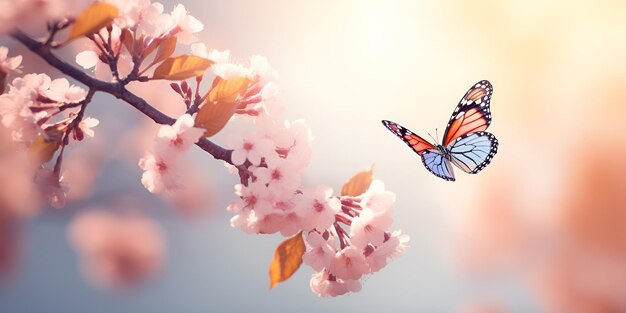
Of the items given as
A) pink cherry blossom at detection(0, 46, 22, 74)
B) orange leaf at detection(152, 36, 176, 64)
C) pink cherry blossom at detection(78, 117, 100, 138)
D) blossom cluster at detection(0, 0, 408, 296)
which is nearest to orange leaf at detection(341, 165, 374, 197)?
blossom cluster at detection(0, 0, 408, 296)

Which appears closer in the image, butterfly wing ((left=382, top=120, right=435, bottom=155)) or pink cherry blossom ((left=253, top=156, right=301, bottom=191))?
pink cherry blossom ((left=253, top=156, right=301, bottom=191))

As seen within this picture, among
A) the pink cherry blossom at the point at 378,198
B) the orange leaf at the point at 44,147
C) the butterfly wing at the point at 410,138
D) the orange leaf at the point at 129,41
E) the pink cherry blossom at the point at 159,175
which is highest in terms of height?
the butterfly wing at the point at 410,138

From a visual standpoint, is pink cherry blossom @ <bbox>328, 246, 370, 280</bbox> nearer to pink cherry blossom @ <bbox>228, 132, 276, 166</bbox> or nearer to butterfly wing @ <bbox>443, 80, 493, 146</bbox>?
pink cherry blossom @ <bbox>228, 132, 276, 166</bbox>

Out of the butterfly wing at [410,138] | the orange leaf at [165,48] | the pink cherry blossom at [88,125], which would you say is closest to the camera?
the orange leaf at [165,48]

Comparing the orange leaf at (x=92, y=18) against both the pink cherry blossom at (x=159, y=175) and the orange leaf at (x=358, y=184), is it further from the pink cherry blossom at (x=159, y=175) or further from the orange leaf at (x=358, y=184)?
the orange leaf at (x=358, y=184)

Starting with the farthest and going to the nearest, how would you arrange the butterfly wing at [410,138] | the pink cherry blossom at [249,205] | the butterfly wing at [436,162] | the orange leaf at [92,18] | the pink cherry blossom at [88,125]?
the butterfly wing at [436,162] → the butterfly wing at [410,138] → the pink cherry blossom at [88,125] → the pink cherry blossom at [249,205] → the orange leaf at [92,18]

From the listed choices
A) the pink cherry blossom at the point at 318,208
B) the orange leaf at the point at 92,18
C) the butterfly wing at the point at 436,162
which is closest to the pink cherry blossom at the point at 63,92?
the orange leaf at the point at 92,18

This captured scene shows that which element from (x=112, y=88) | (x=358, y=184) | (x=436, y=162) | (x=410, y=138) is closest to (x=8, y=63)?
(x=112, y=88)
